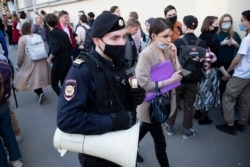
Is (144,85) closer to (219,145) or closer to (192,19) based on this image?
(192,19)

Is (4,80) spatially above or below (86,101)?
below

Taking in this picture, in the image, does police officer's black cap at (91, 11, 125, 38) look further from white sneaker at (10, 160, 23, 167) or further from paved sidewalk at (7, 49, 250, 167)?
white sneaker at (10, 160, 23, 167)

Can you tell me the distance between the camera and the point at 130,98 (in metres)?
1.62

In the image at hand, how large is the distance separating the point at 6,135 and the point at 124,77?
2.11 metres

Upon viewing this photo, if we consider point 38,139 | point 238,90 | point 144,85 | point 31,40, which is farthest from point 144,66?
point 31,40

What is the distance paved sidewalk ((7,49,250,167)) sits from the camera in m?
3.05

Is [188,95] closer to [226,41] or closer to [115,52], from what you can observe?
[226,41]

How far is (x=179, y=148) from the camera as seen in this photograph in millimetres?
3330

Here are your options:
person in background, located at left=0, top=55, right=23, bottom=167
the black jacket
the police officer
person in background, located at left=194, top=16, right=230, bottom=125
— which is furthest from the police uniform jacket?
the black jacket

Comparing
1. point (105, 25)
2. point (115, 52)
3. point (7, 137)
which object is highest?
point (105, 25)

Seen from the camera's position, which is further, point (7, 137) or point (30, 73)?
point (30, 73)

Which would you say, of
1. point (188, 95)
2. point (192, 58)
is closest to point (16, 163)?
point (188, 95)

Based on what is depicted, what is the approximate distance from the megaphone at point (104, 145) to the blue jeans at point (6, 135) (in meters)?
1.62

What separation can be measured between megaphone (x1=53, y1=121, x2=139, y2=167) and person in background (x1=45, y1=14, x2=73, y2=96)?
3093 millimetres
